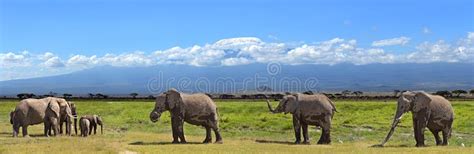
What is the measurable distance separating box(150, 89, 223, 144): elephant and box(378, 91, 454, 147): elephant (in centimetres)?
1005

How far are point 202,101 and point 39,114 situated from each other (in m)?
11.8

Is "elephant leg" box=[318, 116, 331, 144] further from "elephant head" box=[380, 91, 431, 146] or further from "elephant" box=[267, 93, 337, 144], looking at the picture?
"elephant head" box=[380, 91, 431, 146]

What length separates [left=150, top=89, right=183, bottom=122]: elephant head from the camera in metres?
39.1

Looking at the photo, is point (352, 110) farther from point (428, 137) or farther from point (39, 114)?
point (39, 114)

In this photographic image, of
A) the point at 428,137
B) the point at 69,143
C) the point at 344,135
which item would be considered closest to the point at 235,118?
the point at 344,135

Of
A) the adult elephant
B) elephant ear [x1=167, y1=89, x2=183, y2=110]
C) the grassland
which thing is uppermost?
elephant ear [x1=167, y1=89, x2=183, y2=110]

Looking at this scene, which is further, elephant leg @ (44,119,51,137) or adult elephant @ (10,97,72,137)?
elephant leg @ (44,119,51,137)

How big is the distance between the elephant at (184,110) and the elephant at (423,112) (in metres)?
10.1

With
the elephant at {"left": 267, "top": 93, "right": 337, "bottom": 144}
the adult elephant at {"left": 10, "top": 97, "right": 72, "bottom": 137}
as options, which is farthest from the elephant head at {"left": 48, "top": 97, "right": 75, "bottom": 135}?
the elephant at {"left": 267, "top": 93, "right": 337, "bottom": 144}

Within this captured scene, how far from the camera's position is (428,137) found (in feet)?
155

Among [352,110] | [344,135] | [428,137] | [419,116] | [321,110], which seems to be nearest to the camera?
[419,116]

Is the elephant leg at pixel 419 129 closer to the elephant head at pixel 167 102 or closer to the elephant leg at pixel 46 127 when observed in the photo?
the elephant head at pixel 167 102

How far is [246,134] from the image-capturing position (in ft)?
171

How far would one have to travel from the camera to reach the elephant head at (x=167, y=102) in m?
39.1
